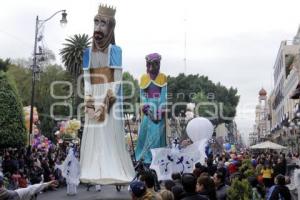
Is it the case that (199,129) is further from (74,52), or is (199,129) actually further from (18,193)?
(74,52)

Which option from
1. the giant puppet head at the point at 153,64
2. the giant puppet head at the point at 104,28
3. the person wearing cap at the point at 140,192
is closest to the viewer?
the person wearing cap at the point at 140,192

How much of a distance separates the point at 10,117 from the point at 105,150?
10509 mm

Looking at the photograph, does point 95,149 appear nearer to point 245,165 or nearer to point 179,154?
point 179,154

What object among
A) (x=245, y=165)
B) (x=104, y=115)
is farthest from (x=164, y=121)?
(x=245, y=165)

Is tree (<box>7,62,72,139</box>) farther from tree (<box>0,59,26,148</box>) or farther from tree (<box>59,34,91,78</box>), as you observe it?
tree (<box>0,59,26,148</box>)

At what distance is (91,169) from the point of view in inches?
643

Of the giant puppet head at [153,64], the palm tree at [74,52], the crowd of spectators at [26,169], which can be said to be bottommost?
the crowd of spectators at [26,169]

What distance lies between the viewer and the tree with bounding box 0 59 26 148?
25.2 metres

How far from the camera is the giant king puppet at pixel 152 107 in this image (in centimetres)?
1952

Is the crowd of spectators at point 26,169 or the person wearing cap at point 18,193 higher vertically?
the person wearing cap at point 18,193

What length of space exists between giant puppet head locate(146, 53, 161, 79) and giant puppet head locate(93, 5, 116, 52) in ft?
8.96

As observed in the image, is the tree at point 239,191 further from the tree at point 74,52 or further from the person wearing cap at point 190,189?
the tree at point 74,52

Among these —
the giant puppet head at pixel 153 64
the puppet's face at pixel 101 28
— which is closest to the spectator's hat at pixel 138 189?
the puppet's face at pixel 101 28

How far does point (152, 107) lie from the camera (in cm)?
1962
